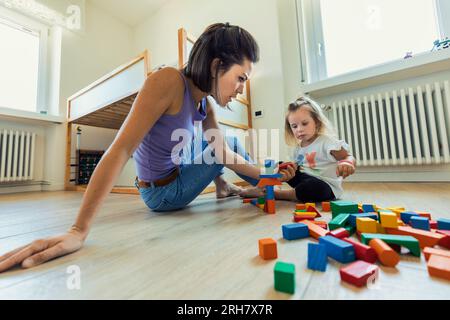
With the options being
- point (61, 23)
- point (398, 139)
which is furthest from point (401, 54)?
point (61, 23)

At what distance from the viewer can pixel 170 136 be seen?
65 centimetres

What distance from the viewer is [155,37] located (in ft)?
9.35

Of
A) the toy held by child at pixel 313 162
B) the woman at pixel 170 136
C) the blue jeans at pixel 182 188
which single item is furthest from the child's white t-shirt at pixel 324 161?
the blue jeans at pixel 182 188

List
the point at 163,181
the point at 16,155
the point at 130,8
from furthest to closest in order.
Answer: the point at 130,8, the point at 16,155, the point at 163,181


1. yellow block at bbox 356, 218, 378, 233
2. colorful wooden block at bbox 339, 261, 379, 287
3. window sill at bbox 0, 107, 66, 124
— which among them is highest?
window sill at bbox 0, 107, 66, 124

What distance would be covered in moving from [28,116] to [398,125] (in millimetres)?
2886

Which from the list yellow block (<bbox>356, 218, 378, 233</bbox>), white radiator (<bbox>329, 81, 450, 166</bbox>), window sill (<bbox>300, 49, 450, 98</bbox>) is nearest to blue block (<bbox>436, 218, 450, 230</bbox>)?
yellow block (<bbox>356, 218, 378, 233</bbox>)

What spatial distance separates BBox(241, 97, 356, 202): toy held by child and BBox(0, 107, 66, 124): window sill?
2.08 m

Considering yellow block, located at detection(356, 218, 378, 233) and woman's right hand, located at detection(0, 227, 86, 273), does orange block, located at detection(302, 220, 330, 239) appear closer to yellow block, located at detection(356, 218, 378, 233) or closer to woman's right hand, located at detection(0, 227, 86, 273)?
yellow block, located at detection(356, 218, 378, 233)

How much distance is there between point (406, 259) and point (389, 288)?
0.36 feet

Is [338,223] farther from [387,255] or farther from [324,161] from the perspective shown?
[324,161]

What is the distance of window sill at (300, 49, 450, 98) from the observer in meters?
1.30

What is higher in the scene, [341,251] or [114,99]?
[114,99]

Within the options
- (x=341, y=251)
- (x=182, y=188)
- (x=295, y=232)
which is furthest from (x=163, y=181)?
(x=341, y=251)
